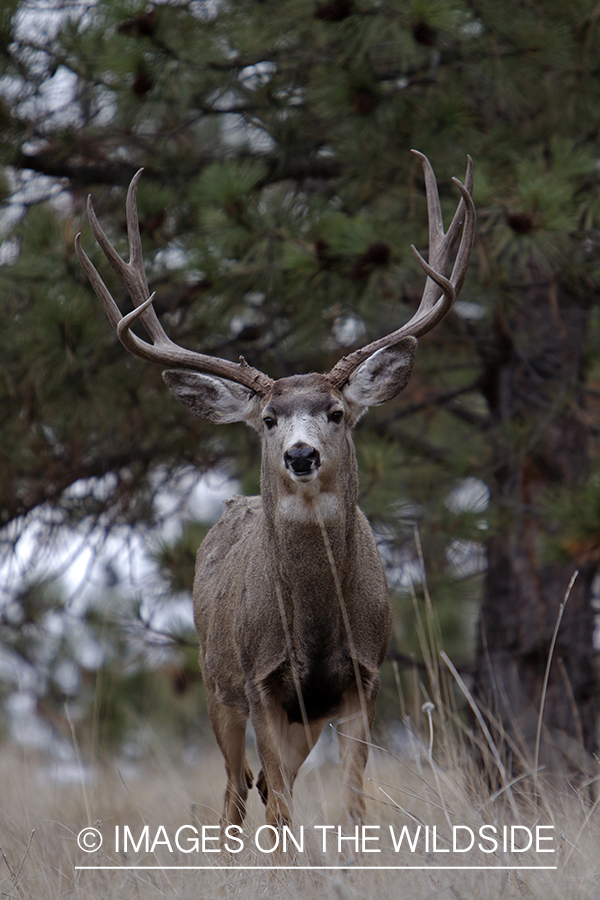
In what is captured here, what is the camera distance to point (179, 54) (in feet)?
18.5

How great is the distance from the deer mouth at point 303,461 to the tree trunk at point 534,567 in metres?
2.82

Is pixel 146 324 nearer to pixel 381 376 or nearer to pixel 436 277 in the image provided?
pixel 381 376

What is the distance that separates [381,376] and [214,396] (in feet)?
2.44

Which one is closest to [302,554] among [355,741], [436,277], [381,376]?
[355,741]

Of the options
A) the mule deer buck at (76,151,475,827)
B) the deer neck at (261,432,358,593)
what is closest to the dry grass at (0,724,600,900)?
the mule deer buck at (76,151,475,827)

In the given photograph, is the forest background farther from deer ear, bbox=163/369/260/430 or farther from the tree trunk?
deer ear, bbox=163/369/260/430

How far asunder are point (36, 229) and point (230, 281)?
3.60 ft

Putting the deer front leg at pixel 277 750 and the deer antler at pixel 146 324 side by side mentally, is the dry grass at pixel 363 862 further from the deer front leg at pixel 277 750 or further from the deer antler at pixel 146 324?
the deer antler at pixel 146 324

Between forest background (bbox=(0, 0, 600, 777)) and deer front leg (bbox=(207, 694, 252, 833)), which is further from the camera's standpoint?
forest background (bbox=(0, 0, 600, 777))

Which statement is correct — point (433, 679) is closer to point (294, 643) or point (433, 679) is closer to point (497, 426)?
point (294, 643)

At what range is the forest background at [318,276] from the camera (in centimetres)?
556

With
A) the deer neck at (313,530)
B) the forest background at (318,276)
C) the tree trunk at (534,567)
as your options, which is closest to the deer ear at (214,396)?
the deer neck at (313,530)

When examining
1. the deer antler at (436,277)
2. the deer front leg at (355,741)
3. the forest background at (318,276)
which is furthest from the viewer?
the forest background at (318,276)

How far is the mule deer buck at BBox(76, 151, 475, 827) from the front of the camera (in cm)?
407
